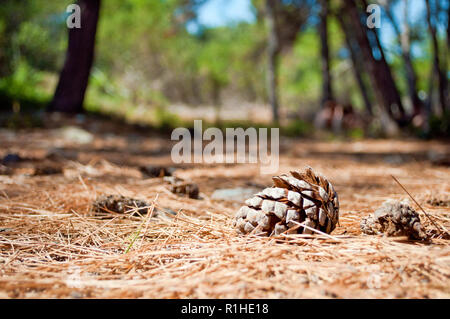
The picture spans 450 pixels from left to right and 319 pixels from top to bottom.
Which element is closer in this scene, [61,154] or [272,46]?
[61,154]

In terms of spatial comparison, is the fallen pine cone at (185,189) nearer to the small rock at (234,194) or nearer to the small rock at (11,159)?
the small rock at (234,194)

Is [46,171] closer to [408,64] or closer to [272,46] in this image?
[408,64]

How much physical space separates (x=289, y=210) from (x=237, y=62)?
13.3 meters

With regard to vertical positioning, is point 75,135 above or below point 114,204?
above

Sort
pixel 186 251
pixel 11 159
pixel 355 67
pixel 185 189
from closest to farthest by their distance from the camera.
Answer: pixel 186 251 → pixel 185 189 → pixel 11 159 → pixel 355 67

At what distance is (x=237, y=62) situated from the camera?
13641 millimetres

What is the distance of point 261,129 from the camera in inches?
254

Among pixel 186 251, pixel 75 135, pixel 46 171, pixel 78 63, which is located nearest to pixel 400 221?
pixel 186 251

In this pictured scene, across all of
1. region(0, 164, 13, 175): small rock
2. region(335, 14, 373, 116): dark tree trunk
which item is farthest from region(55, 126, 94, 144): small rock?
region(335, 14, 373, 116): dark tree trunk

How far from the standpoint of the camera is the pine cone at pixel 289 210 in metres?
1.00

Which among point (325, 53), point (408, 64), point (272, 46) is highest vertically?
point (272, 46)

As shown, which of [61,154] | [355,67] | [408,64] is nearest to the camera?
[61,154]

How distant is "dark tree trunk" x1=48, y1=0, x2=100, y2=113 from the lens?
170 inches

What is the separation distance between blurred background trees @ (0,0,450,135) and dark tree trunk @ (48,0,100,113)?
0.08ft
